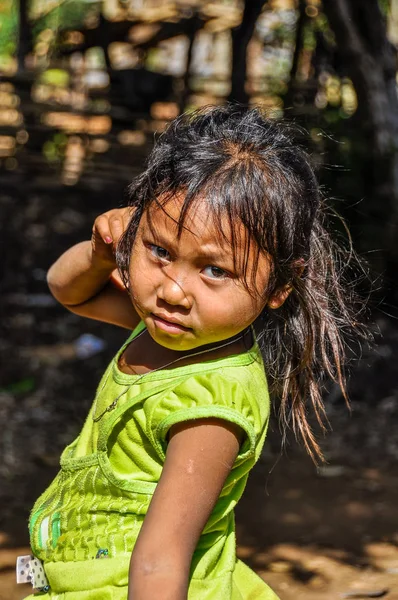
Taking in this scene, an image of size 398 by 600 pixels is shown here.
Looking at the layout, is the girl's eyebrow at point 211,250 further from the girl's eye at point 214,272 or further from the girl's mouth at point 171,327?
the girl's mouth at point 171,327

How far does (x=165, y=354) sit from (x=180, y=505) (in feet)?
1.29

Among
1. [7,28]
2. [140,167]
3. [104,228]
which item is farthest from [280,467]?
[7,28]

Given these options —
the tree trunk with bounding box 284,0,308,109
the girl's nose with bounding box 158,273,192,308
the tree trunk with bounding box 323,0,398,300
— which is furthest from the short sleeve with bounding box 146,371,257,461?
the tree trunk with bounding box 284,0,308,109

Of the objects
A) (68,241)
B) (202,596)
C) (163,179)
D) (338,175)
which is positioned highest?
(163,179)

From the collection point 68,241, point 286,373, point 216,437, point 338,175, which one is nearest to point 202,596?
point 216,437

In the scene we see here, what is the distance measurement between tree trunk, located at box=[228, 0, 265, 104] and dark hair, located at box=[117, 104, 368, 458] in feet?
21.8

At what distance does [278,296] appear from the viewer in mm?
1789

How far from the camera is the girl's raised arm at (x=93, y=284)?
81.3 inches

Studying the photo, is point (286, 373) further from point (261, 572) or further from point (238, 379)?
point (261, 572)

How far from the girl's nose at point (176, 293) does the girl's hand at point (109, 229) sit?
25cm

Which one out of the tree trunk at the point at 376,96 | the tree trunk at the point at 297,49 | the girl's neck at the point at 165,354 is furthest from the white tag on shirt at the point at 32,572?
the tree trunk at the point at 297,49

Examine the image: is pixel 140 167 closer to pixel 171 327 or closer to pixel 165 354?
pixel 165 354

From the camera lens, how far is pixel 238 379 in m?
1.70

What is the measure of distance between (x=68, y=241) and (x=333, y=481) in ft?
18.0
